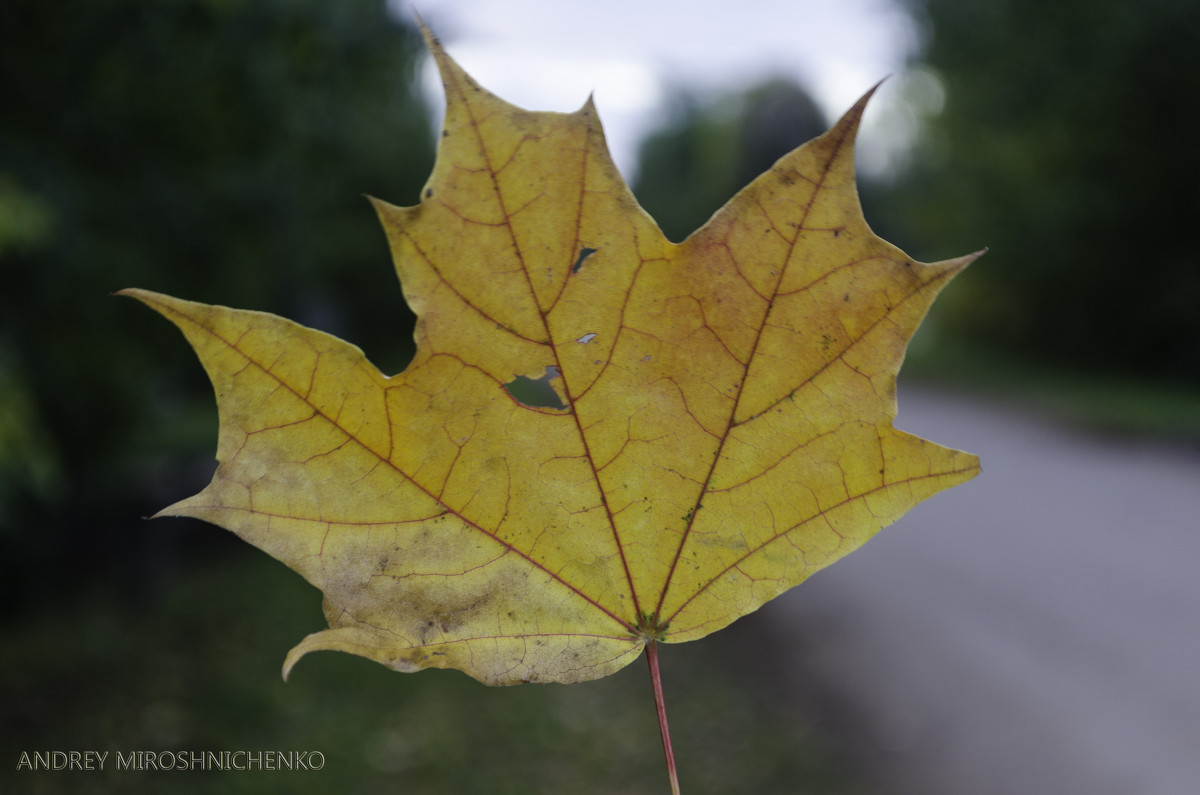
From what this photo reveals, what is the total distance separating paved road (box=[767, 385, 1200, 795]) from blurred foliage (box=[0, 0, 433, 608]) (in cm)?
620

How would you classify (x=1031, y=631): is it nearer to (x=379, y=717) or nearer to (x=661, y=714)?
(x=379, y=717)

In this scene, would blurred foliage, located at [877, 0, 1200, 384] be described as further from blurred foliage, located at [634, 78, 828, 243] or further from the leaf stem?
the leaf stem

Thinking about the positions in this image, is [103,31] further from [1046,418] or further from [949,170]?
[949,170]

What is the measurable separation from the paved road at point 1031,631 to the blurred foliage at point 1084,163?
528 cm

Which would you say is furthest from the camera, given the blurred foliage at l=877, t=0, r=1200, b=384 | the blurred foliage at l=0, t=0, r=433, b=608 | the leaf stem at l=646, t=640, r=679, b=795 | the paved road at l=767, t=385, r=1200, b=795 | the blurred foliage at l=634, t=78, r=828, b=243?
the blurred foliage at l=634, t=78, r=828, b=243

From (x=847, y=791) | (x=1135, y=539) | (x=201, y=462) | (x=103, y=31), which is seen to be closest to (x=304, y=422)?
(x=103, y=31)

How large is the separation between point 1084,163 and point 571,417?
17576 millimetres

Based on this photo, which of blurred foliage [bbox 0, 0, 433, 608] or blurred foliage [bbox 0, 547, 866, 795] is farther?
blurred foliage [bbox 0, 547, 866, 795]

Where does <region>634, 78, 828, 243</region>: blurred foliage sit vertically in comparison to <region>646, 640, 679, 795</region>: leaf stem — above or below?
above

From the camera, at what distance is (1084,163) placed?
1523cm

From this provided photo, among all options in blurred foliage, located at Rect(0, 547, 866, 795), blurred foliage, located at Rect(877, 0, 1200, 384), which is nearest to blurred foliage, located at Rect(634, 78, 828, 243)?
blurred foliage, located at Rect(877, 0, 1200, 384)

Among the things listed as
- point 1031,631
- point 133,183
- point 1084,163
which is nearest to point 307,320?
point 133,183

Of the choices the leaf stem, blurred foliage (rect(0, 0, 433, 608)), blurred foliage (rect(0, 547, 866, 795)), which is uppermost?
blurred foliage (rect(0, 0, 433, 608))

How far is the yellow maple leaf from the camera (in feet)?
2.36
